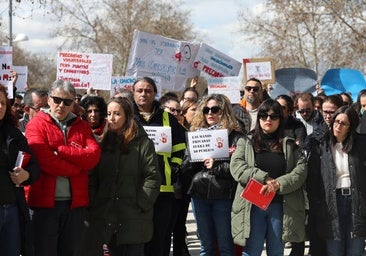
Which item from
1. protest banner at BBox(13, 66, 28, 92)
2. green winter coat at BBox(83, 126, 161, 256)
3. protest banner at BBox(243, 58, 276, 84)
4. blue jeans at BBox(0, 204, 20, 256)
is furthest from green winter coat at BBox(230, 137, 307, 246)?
protest banner at BBox(13, 66, 28, 92)

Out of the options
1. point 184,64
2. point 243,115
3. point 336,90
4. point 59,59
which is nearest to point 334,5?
point 336,90

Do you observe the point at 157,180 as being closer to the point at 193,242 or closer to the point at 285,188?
the point at 285,188

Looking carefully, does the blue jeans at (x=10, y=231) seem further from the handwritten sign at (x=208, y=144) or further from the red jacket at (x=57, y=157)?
the handwritten sign at (x=208, y=144)

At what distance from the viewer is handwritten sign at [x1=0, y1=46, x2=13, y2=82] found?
1124 cm

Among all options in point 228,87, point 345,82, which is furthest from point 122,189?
point 345,82

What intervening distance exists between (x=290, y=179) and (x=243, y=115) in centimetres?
234

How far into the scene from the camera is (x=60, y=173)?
20.4ft

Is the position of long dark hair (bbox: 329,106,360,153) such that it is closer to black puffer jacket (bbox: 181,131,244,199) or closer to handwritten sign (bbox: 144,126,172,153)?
black puffer jacket (bbox: 181,131,244,199)

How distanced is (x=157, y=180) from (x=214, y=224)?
3.39 ft

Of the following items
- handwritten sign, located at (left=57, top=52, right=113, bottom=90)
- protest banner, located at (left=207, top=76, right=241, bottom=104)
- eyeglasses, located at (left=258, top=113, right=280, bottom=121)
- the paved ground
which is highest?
handwritten sign, located at (left=57, top=52, right=113, bottom=90)

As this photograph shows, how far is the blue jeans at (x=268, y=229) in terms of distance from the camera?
23.1ft

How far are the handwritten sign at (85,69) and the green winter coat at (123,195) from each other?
16.3 feet

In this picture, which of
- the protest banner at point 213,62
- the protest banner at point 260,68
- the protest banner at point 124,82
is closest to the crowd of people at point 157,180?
the protest banner at point 124,82

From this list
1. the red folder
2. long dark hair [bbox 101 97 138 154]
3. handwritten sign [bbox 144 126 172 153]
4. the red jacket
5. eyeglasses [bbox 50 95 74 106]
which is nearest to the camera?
the red jacket
